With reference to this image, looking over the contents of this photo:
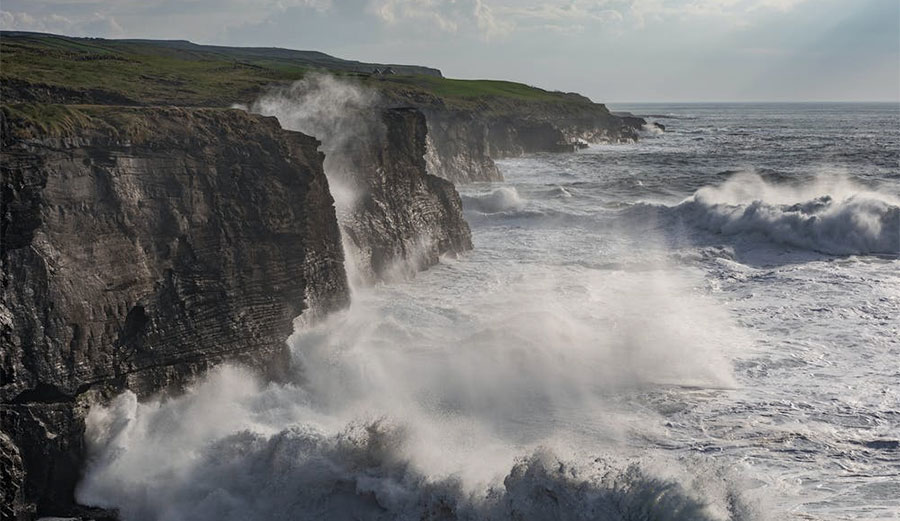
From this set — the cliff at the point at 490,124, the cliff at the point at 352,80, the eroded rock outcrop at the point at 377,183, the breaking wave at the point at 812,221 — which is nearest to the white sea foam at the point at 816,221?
the breaking wave at the point at 812,221

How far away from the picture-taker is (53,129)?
11656 millimetres

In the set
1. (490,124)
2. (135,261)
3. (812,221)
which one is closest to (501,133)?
(490,124)

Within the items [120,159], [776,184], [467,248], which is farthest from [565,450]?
[776,184]

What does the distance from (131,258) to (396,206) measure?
35.1ft

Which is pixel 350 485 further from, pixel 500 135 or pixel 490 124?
pixel 500 135

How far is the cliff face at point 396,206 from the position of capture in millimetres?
20906

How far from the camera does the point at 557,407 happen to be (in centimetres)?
1398

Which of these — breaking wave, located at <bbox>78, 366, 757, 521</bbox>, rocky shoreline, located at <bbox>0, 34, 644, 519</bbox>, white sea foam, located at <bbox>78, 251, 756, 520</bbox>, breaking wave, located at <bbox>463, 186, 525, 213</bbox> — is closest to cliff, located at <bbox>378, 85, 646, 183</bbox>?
breaking wave, located at <bbox>463, 186, 525, 213</bbox>

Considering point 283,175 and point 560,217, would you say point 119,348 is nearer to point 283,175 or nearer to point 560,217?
point 283,175

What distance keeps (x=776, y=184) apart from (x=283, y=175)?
36927mm

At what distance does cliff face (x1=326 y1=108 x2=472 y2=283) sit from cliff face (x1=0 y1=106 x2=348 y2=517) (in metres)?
4.90

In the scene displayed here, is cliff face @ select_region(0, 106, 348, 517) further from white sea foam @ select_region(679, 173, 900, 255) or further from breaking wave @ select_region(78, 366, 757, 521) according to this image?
white sea foam @ select_region(679, 173, 900, 255)

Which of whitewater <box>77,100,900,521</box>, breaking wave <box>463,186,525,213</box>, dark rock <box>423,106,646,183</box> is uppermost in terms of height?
dark rock <box>423,106,646,183</box>

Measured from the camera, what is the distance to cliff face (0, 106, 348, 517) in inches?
432
